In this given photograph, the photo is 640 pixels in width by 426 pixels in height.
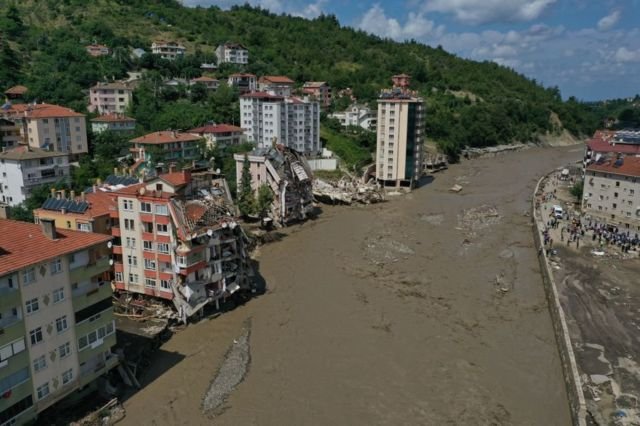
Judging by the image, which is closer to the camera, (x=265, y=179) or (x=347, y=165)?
(x=265, y=179)

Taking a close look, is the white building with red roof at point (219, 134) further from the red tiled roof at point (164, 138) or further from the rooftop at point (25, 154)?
the rooftop at point (25, 154)

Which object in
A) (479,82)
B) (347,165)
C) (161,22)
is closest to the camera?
(347,165)

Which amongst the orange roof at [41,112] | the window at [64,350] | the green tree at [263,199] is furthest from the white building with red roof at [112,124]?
the window at [64,350]

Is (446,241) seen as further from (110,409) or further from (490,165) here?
(490,165)

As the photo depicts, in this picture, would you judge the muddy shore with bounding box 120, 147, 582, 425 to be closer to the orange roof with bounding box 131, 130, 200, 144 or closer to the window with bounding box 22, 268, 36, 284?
the window with bounding box 22, 268, 36, 284

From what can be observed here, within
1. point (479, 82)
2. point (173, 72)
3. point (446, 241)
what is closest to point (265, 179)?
point (446, 241)

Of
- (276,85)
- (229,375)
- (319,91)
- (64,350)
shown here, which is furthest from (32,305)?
(319,91)

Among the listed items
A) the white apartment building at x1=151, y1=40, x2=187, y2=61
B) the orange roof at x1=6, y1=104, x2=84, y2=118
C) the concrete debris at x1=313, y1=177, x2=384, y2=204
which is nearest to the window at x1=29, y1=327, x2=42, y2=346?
the orange roof at x1=6, y1=104, x2=84, y2=118
